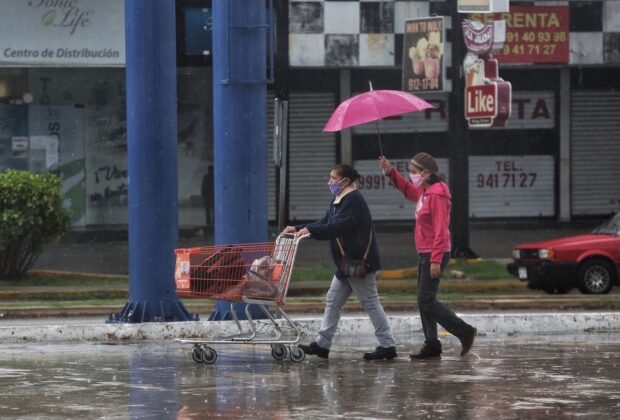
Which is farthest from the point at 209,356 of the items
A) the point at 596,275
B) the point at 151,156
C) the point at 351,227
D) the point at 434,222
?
the point at 596,275

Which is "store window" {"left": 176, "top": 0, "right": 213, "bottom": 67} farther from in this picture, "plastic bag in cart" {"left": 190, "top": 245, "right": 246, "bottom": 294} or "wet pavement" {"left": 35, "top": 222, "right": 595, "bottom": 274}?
"plastic bag in cart" {"left": 190, "top": 245, "right": 246, "bottom": 294}

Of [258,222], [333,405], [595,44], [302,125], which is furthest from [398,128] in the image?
[333,405]

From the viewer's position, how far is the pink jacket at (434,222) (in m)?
11.5

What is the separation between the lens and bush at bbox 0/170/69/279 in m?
20.9

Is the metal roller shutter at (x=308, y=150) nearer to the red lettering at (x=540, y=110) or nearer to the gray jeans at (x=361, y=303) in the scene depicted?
the red lettering at (x=540, y=110)

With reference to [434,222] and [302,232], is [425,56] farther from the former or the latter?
[302,232]

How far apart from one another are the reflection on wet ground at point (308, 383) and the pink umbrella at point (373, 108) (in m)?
1.96

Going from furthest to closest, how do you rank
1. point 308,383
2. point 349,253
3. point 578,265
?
point 578,265 < point 349,253 < point 308,383

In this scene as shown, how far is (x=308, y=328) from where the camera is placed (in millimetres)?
13898

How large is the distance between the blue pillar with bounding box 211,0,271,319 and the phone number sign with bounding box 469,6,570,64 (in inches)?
543

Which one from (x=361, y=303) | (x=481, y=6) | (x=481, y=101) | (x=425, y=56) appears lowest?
(x=361, y=303)

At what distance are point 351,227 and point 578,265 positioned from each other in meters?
9.06

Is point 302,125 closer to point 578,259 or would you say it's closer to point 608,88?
point 608,88

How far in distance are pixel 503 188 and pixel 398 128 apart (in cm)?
248
